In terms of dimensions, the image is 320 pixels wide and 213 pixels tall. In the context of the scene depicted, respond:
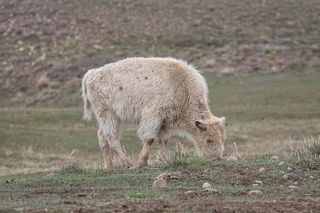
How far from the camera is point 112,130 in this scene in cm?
1592

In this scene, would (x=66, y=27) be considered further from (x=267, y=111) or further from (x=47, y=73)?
(x=267, y=111)

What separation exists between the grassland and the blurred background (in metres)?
0.10

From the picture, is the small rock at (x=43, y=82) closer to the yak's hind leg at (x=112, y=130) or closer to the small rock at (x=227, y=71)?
the small rock at (x=227, y=71)

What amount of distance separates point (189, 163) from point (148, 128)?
2.56 m

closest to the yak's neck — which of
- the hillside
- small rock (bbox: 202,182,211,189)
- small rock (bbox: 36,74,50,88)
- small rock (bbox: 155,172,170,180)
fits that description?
small rock (bbox: 155,172,170,180)

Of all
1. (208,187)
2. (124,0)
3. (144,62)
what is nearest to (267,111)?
(144,62)

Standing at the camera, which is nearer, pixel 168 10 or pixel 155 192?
pixel 155 192

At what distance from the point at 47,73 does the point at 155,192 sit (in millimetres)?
40060

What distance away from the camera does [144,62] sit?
1606cm

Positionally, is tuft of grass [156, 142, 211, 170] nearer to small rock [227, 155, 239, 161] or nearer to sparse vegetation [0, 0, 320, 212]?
sparse vegetation [0, 0, 320, 212]

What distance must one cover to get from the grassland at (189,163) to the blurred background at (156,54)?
4.0 inches

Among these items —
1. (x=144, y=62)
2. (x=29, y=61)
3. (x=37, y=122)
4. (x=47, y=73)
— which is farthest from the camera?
(x=29, y=61)

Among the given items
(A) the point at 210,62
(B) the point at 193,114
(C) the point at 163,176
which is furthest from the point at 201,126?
(A) the point at 210,62

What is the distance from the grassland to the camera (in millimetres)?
9226
